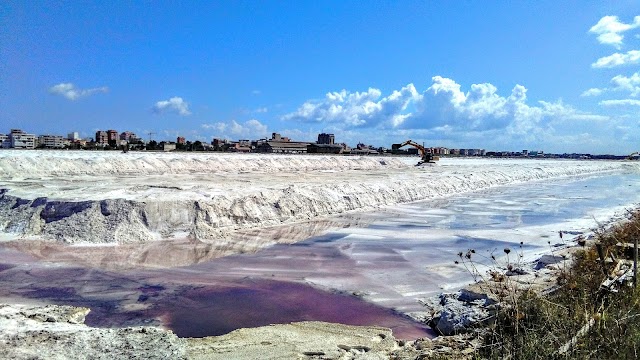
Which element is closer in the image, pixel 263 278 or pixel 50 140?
pixel 263 278

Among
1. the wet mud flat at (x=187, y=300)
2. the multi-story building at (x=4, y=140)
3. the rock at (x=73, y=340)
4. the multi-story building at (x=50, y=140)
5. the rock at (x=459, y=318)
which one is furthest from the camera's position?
the multi-story building at (x=50, y=140)

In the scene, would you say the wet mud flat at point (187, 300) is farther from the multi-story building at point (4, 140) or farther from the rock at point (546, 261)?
the multi-story building at point (4, 140)

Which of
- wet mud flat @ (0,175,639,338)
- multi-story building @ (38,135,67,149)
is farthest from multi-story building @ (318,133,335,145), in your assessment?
wet mud flat @ (0,175,639,338)

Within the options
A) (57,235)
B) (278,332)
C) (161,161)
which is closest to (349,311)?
(278,332)

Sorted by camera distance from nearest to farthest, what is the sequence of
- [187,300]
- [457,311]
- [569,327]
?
[569,327], [457,311], [187,300]

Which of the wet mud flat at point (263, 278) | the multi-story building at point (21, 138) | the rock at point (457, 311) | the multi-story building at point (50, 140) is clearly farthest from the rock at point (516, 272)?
the multi-story building at point (50, 140)

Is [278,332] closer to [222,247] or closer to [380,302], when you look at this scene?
[380,302]

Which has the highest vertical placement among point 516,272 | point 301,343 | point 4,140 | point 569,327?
point 4,140

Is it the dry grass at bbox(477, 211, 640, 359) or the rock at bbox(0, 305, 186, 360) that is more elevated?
the dry grass at bbox(477, 211, 640, 359)

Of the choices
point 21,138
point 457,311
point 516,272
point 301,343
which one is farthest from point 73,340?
point 21,138

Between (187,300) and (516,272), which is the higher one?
(516,272)

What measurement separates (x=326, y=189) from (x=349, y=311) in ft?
41.9

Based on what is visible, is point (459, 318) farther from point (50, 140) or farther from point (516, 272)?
point (50, 140)

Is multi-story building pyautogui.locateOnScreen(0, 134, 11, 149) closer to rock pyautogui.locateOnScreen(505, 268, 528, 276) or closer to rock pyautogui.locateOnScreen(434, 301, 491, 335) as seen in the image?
rock pyautogui.locateOnScreen(505, 268, 528, 276)
